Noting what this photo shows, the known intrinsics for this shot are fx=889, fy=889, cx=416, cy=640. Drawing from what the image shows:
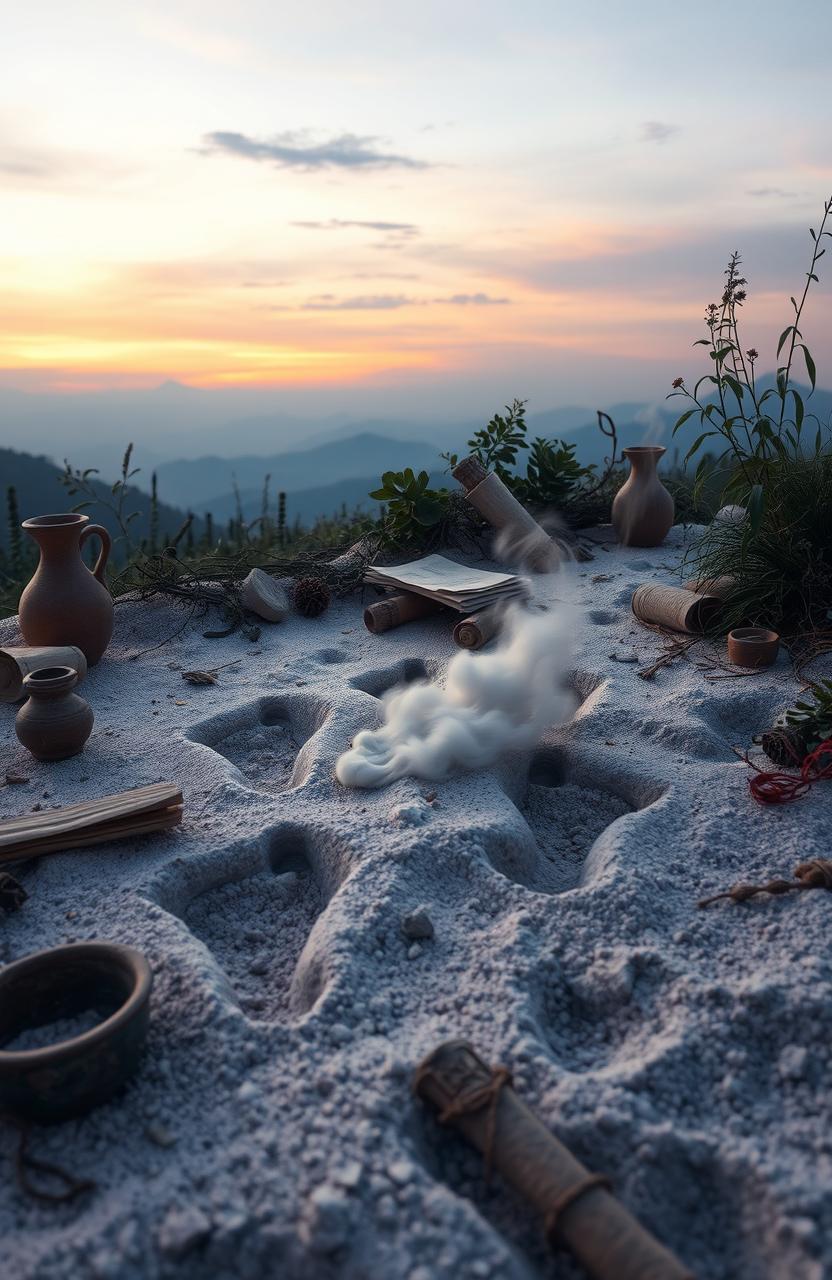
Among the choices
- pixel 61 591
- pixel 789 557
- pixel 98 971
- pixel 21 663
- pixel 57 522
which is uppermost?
pixel 57 522

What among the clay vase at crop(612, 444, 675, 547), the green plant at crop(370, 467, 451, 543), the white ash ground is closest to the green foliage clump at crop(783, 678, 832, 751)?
the white ash ground

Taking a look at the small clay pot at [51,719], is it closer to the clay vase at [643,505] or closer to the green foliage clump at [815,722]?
the green foliage clump at [815,722]

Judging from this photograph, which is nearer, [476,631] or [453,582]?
[476,631]

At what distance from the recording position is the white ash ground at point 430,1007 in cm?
150

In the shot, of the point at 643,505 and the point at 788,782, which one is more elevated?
the point at 643,505

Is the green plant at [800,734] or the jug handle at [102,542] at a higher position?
the jug handle at [102,542]

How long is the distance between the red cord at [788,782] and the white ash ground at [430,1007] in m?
0.05

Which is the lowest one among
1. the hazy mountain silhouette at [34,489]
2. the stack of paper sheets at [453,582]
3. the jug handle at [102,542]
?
the hazy mountain silhouette at [34,489]

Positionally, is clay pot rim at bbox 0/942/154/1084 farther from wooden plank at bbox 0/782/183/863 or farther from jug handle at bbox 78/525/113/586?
jug handle at bbox 78/525/113/586

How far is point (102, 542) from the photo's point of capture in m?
4.22

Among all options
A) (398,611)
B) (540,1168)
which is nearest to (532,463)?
(398,611)

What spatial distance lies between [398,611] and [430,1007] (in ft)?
9.19

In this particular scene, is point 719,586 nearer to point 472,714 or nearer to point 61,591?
point 472,714

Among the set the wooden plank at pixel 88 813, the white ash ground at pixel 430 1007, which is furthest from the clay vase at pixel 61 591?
the wooden plank at pixel 88 813
